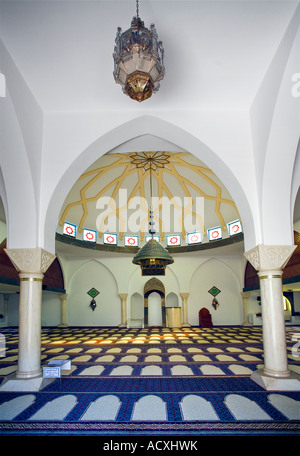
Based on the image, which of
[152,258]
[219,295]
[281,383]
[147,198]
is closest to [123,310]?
[219,295]

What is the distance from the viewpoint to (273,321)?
4.33m

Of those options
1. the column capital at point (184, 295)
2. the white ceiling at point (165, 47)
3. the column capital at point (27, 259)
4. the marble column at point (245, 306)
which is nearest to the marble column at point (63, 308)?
the column capital at point (184, 295)

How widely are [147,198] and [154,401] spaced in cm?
871

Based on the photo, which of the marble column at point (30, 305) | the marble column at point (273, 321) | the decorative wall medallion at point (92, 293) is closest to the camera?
the marble column at point (273, 321)

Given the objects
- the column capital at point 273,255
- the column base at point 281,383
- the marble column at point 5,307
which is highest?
the column capital at point 273,255

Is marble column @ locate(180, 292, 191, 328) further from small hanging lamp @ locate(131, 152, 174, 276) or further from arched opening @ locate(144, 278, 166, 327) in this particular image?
small hanging lamp @ locate(131, 152, 174, 276)

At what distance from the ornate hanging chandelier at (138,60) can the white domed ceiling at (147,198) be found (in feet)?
20.3

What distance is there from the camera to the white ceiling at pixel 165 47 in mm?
3377

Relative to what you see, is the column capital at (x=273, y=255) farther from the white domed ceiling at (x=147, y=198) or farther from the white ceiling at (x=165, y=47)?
the white domed ceiling at (x=147, y=198)

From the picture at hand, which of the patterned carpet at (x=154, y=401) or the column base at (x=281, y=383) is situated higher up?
the column base at (x=281, y=383)

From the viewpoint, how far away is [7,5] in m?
3.28

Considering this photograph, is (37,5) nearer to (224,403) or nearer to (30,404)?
(30,404)

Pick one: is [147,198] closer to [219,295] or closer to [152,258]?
[152,258]
